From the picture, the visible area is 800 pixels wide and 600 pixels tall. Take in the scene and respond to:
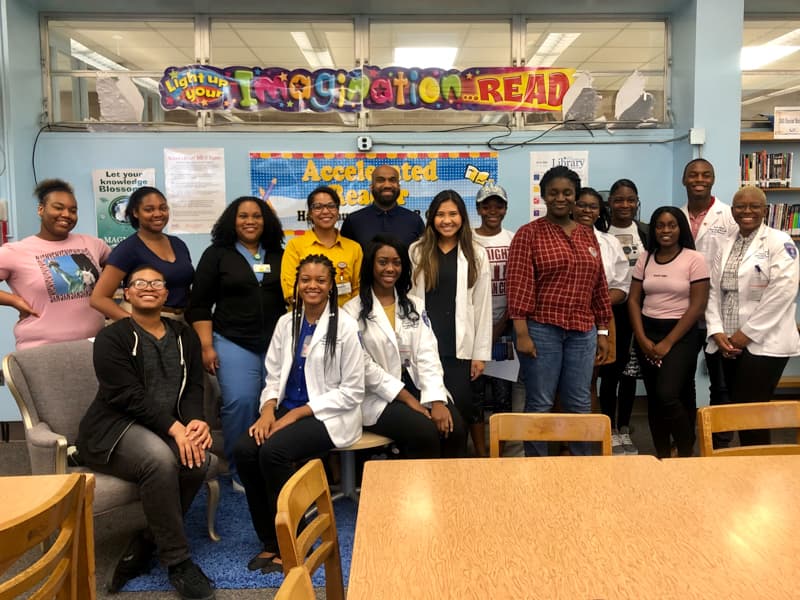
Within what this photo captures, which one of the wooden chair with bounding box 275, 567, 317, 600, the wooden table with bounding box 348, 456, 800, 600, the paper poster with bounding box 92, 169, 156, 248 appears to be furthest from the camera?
the paper poster with bounding box 92, 169, 156, 248

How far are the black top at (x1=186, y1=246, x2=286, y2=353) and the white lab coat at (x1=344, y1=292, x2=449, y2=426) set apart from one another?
434 mm

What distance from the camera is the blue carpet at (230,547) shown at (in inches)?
99.7

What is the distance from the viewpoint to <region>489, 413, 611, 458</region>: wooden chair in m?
2.05

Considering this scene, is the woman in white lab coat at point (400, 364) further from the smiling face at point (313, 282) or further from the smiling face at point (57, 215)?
the smiling face at point (57, 215)

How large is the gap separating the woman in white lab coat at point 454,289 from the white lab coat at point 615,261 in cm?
83

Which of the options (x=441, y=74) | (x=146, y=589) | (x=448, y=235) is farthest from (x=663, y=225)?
(x=146, y=589)

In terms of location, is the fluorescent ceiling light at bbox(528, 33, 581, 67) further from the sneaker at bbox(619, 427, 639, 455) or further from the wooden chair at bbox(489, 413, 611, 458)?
the wooden chair at bbox(489, 413, 611, 458)

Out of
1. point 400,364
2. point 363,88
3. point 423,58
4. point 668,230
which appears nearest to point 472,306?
point 400,364

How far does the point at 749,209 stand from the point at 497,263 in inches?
51.0

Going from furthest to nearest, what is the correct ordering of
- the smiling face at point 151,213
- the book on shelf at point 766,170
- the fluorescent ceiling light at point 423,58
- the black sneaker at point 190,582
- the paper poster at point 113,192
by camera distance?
the book on shelf at point 766,170, the fluorescent ceiling light at point 423,58, the paper poster at point 113,192, the smiling face at point 151,213, the black sneaker at point 190,582

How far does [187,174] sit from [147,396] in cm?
261

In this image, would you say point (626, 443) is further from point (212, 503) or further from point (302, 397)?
point (212, 503)

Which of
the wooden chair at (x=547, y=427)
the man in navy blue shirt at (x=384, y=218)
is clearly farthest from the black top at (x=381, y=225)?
the wooden chair at (x=547, y=427)

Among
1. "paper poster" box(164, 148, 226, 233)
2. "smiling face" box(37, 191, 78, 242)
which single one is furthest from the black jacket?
"paper poster" box(164, 148, 226, 233)
